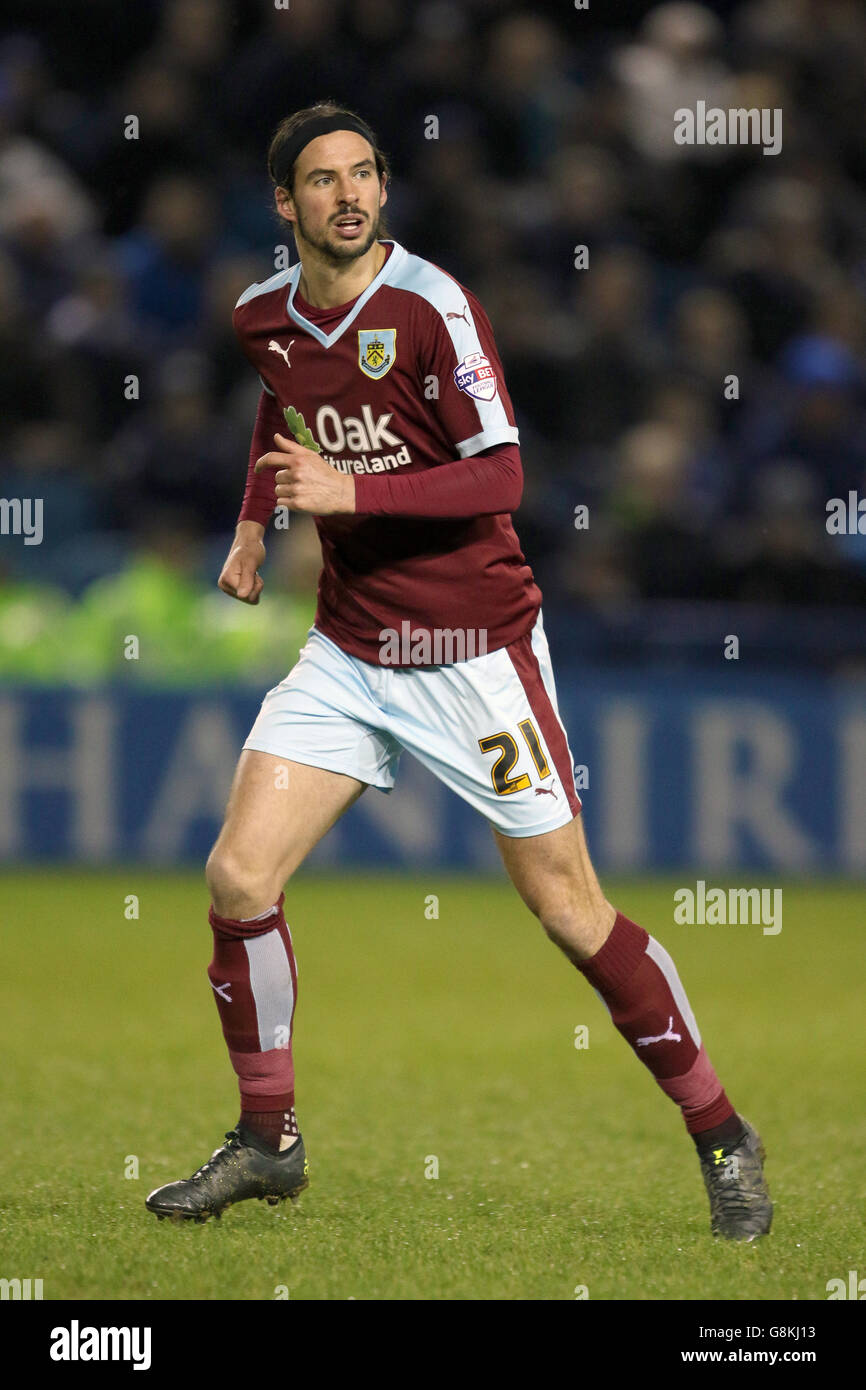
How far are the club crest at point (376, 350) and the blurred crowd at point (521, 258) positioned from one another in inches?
217

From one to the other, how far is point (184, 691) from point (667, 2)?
658 centimetres

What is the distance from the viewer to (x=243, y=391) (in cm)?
1063

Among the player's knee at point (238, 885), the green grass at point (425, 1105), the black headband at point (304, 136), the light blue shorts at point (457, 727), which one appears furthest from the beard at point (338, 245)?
the green grass at point (425, 1105)

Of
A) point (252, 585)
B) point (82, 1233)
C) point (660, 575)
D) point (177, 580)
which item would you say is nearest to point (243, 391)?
point (177, 580)

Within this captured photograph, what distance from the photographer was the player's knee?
395cm

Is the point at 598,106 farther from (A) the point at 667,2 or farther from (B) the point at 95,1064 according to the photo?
(B) the point at 95,1064

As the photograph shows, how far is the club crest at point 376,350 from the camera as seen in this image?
3928 mm

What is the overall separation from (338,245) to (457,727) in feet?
3.25
